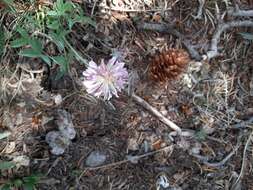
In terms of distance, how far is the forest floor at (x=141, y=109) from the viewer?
1908mm

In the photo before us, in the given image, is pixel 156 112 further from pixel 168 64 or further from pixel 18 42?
pixel 18 42

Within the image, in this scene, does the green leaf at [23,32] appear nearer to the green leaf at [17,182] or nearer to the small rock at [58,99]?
the small rock at [58,99]

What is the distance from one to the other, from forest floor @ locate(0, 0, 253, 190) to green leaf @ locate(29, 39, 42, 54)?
0.13m

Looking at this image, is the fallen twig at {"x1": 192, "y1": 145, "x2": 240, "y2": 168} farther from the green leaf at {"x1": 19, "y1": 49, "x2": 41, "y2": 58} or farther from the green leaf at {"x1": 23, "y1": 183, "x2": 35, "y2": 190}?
the green leaf at {"x1": 19, "y1": 49, "x2": 41, "y2": 58}

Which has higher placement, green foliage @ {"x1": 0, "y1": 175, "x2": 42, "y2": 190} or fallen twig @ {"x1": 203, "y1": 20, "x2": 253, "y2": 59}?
fallen twig @ {"x1": 203, "y1": 20, "x2": 253, "y2": 59}

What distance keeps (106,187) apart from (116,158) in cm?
13

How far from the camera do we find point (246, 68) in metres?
2.11

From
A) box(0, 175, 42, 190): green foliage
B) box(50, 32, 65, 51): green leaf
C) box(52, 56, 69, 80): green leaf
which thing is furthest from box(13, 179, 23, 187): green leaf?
box(50, 32, 65, 51): green leaf

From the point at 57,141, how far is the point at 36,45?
422mm

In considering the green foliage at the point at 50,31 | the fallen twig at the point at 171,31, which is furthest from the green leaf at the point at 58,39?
the fallen twig at the point at 171,31

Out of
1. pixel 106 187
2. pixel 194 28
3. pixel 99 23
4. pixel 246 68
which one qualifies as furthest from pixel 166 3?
pixel 106 187

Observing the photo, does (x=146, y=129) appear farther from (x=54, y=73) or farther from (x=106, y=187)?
(x=54, y=73)

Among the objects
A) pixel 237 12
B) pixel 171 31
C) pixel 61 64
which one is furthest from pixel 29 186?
pixel 237 12

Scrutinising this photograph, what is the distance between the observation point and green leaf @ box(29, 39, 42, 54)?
1.79m
